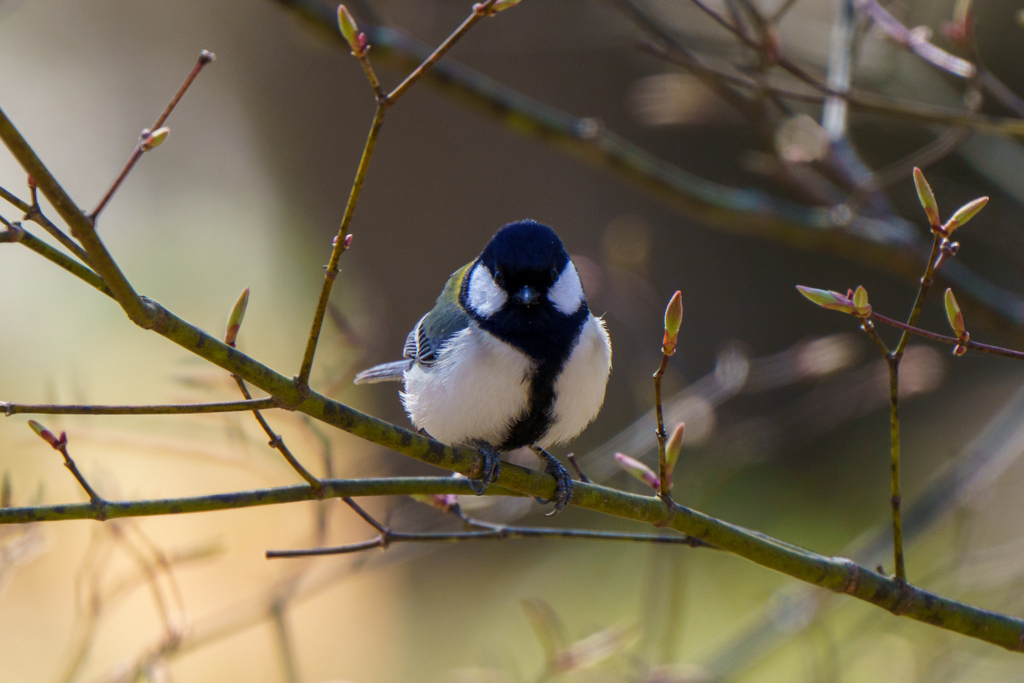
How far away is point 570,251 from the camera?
551 cm

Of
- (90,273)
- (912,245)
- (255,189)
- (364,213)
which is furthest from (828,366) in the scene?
(255,189)

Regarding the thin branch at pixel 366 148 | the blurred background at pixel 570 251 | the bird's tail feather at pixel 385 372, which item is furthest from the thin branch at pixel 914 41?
the bird's tail feather at pixel 385 372

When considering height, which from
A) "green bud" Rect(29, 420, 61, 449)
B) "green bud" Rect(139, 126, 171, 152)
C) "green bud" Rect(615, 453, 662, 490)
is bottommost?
"green bud" Rect(615, 453, 662, 490)

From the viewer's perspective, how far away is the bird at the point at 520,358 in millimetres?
2018

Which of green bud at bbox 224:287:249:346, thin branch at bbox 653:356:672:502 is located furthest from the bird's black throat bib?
green bud at bbox 224:287:249:346

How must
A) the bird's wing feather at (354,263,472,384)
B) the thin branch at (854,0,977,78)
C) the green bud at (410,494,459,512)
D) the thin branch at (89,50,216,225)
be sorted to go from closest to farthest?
1. the thin branch at (89,50,216,225)
2. the green bud at (410,494,459,512)
3. the bird's wing feather at (354,263,472,384)
4. the thin branch at (854,0,977,78)

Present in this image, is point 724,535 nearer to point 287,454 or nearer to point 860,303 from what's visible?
point 860,303

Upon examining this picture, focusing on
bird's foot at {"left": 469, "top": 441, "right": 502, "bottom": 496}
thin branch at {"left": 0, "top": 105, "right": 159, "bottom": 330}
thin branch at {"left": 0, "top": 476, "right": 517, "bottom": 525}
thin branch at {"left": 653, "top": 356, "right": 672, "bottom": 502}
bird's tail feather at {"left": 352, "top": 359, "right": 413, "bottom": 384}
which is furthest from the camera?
bird's tail feather at {"left": 352, "top": 359, "right": 413, "bottom": 384}

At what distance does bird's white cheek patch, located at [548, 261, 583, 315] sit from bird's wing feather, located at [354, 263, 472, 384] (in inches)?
9.3

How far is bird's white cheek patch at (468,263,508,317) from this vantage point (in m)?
2.10

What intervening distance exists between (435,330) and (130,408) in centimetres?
117

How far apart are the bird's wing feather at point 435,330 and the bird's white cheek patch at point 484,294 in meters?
0.04

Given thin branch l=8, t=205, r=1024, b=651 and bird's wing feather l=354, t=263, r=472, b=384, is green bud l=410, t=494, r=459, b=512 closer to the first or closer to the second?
thin branch l=8, t=205, r=1024, b=651

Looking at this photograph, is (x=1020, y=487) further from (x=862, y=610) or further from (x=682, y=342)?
(x=682, y=342)
